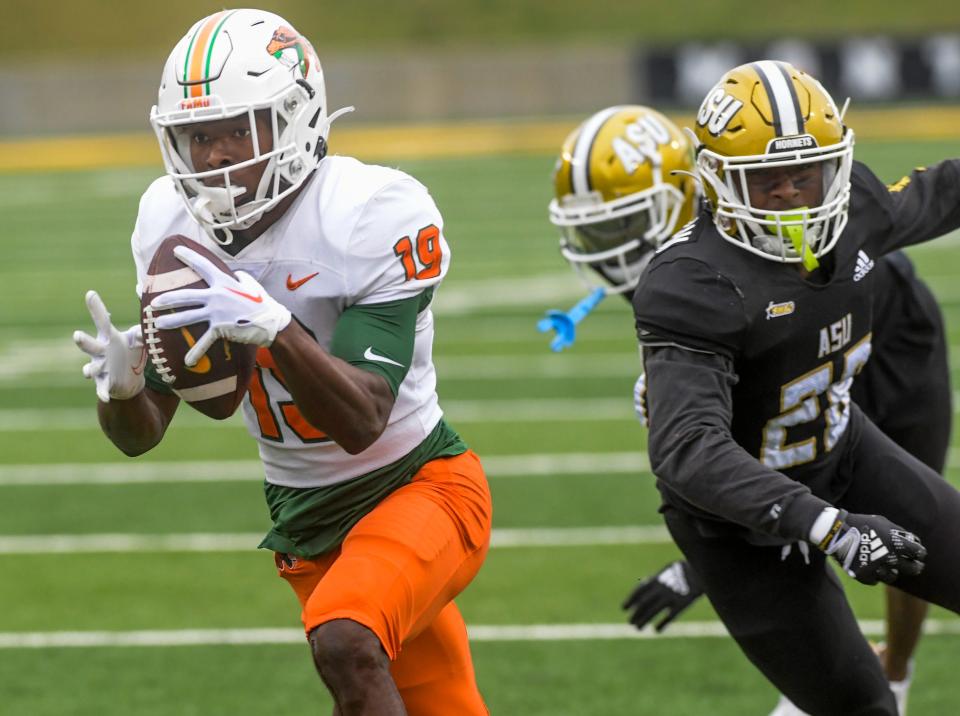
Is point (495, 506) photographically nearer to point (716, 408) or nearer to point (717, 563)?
point (717, 563)

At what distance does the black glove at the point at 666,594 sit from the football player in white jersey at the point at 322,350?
75 cm

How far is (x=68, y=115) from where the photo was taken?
29.5m

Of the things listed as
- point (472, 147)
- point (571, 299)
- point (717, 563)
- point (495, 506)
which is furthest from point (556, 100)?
point (717, 563)

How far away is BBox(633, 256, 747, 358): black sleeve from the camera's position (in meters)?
3.20

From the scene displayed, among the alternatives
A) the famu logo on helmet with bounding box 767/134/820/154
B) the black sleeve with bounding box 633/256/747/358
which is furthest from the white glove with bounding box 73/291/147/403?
the famu logo on helmet with bounding box 767/134/820/154

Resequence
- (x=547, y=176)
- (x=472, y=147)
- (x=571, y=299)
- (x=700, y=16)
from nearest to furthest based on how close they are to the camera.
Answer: (x=571, y=299), (x=547, y=176), (x=472, y=147), (x=700, y=16)

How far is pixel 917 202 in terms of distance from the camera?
146 inches

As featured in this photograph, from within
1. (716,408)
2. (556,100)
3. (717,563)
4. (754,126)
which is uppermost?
(754,126)

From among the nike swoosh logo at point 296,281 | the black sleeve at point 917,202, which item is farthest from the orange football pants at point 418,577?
the black sleeve at point 917,202

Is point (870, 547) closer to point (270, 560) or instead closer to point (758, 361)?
Result: point (758, 361)

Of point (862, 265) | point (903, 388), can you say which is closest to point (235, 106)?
point (862, 265)

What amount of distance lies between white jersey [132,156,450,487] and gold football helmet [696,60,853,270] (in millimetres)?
613

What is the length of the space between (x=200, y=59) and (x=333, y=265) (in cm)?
49

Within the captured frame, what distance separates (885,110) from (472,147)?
Result: 6.74 meters
